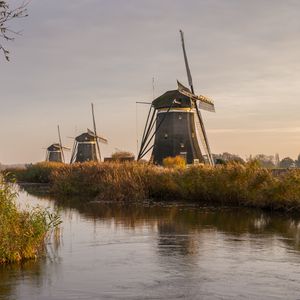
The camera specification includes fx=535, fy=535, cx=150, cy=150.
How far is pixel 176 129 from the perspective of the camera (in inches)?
1387

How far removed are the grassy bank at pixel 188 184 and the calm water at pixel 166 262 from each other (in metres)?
2.63

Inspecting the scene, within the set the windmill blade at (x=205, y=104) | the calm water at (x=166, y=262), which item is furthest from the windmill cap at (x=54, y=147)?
the calm water at (x=166, y=262)

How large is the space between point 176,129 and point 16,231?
84.3ft

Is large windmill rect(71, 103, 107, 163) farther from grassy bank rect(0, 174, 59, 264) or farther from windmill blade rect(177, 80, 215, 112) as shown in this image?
grassy bank rect(0, 174, 59, 264)

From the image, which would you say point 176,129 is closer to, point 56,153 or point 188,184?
point 188,184

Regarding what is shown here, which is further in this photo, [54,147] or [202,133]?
[54,147]

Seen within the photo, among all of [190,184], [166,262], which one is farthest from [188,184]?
[166,262]

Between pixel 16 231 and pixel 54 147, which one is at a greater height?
pixel 54 147

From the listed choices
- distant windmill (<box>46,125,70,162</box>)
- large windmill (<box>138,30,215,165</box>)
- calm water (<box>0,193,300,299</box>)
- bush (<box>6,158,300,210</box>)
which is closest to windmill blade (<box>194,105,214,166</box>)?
large windmill (<box>138,30,215,165</box>)

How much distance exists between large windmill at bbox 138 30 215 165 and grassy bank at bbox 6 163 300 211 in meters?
7.20

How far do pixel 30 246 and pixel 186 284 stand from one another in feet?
11.4

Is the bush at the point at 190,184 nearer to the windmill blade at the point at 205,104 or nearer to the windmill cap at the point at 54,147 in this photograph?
the windmill blade at the point at 205,104

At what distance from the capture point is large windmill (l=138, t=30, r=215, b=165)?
35.3 metres

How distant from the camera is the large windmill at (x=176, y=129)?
1391 inches
